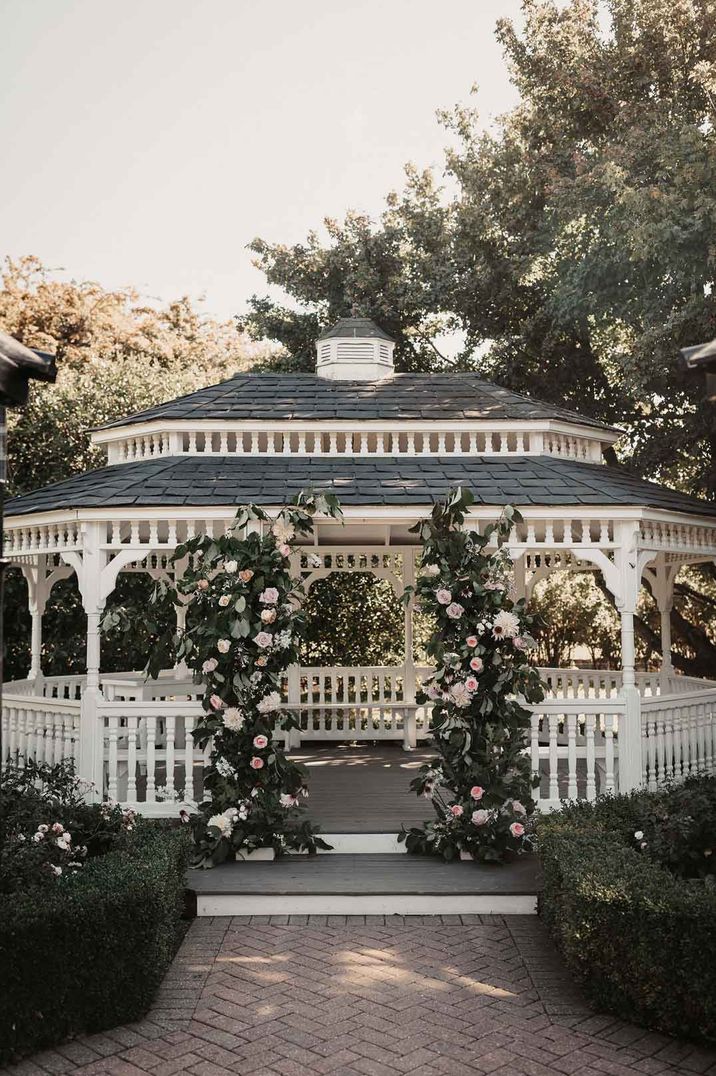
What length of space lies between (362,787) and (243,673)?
3.13 meters

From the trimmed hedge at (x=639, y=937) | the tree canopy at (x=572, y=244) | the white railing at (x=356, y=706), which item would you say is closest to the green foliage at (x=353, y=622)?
the white railing at (x=356, y=706)

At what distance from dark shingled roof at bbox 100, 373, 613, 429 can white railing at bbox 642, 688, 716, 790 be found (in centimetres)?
341

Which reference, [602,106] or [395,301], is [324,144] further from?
[602,106]

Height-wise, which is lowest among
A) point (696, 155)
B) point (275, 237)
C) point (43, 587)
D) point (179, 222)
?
point (43, 587)

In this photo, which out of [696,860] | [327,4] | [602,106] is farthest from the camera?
[602,106]

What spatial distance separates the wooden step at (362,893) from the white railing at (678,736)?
2.27 metres

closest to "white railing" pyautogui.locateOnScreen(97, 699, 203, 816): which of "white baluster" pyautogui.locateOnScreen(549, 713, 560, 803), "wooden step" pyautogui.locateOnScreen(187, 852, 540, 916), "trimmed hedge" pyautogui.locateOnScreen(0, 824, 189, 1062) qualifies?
"wooden step" pyautogui.locateOnScreen(187, 852, 540, 916)

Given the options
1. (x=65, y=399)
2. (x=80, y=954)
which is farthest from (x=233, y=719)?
(x=65, y=399)

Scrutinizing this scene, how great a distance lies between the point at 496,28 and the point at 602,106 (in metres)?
2.83

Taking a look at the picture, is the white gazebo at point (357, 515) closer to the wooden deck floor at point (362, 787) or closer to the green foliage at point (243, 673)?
the wooden deck floor at point (362, 787)

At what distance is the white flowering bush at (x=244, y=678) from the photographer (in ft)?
24.3

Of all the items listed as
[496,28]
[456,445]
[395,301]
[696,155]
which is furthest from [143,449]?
[496,28]

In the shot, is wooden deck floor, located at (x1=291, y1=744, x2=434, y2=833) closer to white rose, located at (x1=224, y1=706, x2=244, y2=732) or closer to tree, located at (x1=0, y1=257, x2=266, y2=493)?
white rose, located at (x1=224, y1=706, x2=244, y2=732)

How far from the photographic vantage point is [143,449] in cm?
1098
